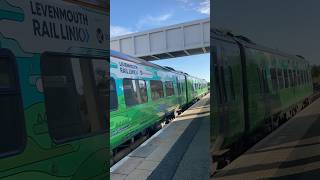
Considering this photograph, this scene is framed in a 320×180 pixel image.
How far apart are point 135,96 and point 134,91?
103 mm

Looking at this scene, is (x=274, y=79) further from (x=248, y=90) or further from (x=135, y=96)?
(x=135, y=96)

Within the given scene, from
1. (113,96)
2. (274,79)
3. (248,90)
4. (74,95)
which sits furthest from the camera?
(113,96)

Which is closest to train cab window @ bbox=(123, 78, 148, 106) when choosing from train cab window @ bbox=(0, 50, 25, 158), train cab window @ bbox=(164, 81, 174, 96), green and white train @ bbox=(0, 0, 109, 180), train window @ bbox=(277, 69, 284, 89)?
train cab window @ bbox=(164, 81, 174, 96)

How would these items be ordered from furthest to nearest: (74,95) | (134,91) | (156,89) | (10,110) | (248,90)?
(156,89), (134,91), (74,95), (10,110), (248,90)

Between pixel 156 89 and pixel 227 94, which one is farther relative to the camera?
pixel 156 89

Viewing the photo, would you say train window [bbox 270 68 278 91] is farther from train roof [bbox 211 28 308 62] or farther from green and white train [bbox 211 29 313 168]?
train roof [bbox 211 28 308 62]

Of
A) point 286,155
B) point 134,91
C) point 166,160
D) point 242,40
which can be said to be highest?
point 242,40

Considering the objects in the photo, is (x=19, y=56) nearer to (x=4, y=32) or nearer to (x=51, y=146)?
(x=4, y=32)

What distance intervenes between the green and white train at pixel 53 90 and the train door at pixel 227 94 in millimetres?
1061

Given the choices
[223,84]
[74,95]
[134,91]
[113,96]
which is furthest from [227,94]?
[134,91]

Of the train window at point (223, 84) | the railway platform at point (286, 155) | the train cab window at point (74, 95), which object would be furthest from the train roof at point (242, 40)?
the train cab window at point (74, 95)

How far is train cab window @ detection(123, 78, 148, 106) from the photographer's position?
343 inches

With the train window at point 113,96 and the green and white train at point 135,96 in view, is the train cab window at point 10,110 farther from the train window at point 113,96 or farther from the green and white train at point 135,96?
the train window at point 113,96

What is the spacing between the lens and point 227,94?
1901mm
